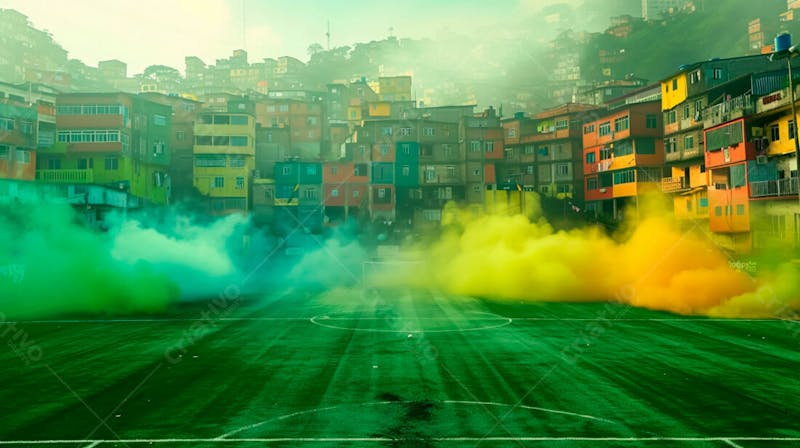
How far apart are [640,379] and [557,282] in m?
24.3

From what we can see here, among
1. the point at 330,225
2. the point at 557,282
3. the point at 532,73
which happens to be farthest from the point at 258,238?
the point at 532,73

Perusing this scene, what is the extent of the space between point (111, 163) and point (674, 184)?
62.1 meters

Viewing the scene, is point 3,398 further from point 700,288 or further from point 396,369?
point 700,288

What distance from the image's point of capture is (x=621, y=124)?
73.9 m

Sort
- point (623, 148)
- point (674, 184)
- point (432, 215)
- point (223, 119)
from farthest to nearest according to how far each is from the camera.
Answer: point (432, 215) → point (223, 119) → point (623, 148) → point (674, 184)

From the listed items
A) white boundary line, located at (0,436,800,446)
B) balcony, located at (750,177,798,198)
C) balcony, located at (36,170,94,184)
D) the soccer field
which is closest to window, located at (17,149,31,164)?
balcony, located at (36,170,94,184)

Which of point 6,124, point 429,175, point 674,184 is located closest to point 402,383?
point 674,184

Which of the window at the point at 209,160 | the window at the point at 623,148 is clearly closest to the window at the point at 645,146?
the window at the point at 623,148

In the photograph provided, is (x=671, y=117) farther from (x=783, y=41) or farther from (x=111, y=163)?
(x=111, y=163)

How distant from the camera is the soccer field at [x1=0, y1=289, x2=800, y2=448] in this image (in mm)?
12508

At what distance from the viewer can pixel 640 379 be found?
1706 cm

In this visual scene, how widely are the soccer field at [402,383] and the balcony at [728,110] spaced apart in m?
32.6

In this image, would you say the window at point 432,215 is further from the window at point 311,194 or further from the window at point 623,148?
the window at point 623,148

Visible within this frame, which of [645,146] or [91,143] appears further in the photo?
[645,146]
